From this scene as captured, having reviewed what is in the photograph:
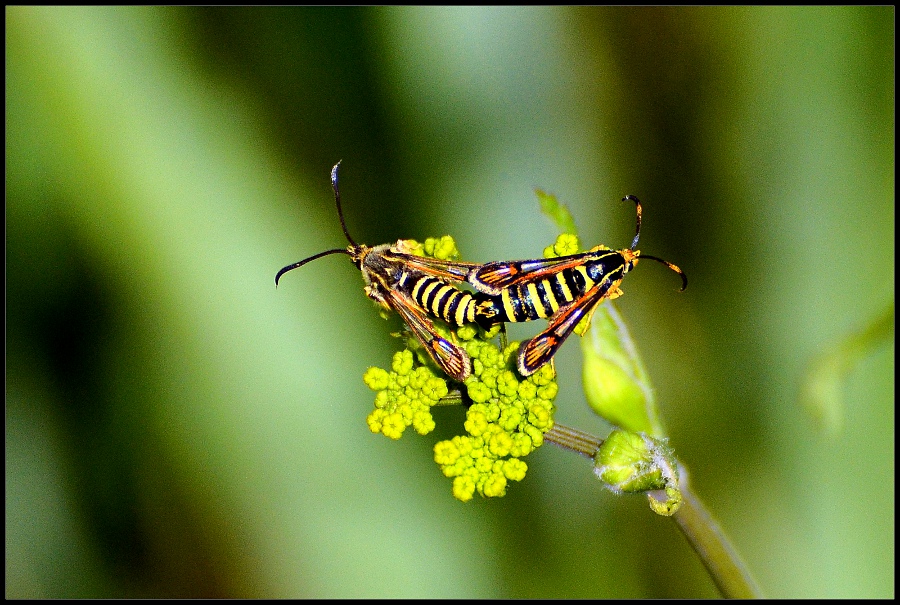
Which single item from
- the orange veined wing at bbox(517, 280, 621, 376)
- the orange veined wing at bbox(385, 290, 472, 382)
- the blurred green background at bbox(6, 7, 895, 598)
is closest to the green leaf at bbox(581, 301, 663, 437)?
the orange veined wing at bbox(517, 280, 621, 376)

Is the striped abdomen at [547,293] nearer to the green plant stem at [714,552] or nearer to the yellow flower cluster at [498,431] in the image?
the yellow flower cluster at [498,431]

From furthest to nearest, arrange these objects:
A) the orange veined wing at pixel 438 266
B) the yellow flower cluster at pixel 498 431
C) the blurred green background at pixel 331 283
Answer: the blurred green background at pixel 331 283
the orange veined wing at pixel 438 266
the yellow flower cluster at pixel 498 431

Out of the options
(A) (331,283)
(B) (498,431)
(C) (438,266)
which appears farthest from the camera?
(A) (331,283)

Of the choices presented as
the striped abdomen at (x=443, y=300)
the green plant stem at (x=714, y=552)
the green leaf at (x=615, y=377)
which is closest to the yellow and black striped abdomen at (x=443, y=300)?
the striped abdomen at (x=443, y=300)

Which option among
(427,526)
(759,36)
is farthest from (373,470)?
(759,36)

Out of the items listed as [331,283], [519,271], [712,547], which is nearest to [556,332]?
[519,271]

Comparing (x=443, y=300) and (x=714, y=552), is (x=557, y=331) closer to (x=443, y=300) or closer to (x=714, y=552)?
(x=443, y=300)

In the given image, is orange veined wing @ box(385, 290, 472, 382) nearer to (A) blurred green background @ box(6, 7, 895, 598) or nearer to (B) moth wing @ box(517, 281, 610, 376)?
(B) moth wing @ box(517, 281, 610, 376)

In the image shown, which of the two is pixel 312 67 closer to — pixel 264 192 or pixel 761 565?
pixel 264 192
